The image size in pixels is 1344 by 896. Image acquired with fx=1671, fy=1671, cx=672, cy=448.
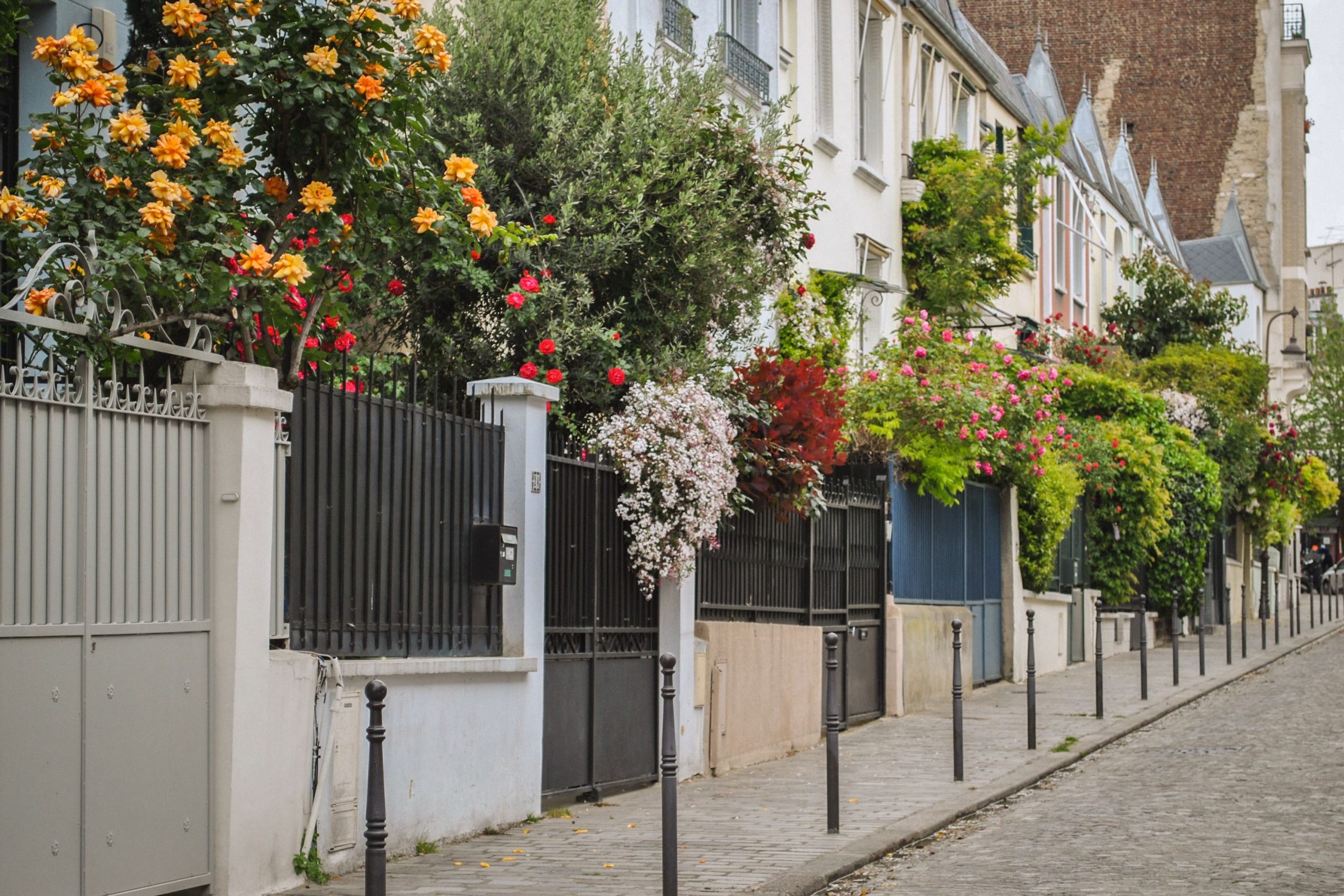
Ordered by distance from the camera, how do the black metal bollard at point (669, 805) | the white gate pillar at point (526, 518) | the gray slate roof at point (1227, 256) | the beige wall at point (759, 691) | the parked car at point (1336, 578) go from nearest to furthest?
1. the black metal bollard at point (669, 805)
2. the white gate pillar at point (526, 518)
3. the beige wall at point (759, 691)
4. the gray slate roof at point (1227, 256)
5. the parked car at point (1336, 578)

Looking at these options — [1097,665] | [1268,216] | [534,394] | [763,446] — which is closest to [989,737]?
[1097,665]

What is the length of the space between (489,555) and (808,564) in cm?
577

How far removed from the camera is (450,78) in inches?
468

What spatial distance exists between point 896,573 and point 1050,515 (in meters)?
5.33

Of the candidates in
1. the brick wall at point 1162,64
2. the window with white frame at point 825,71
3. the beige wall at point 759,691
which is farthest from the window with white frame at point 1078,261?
the beige wall at point 759,691

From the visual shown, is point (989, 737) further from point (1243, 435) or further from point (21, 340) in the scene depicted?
point (1243, 435)

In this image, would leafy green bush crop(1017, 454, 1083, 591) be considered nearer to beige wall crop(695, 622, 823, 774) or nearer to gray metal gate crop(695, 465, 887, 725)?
gray metal gate crop(695, 465, 887, 725)

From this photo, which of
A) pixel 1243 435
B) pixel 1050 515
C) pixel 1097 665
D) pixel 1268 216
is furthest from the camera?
pixel 1268 216

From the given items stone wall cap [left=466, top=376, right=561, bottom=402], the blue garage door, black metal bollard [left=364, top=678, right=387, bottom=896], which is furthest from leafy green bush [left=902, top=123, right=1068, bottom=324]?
black metal bollard [left=364, top=678, right=387, bottom=896]

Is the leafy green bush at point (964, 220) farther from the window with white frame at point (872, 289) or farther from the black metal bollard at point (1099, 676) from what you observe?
the black metal bollard at point (1099, 676)

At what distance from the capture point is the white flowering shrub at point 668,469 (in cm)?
1120

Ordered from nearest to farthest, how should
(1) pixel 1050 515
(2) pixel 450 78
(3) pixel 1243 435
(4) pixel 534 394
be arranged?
(4) pixel 534 394 → (2) pixel 450 78 → (1) pixel 1050 515 → (3) pixel 1243 435

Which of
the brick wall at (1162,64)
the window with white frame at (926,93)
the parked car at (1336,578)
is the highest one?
the brick wall at (1162,64)

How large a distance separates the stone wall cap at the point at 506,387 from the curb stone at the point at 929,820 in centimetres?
327
